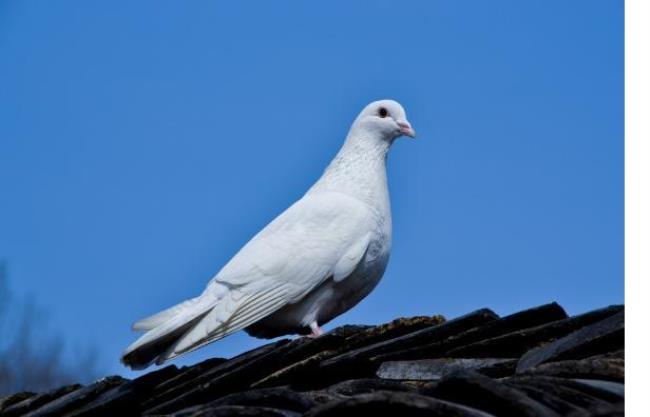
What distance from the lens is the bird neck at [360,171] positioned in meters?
6.84

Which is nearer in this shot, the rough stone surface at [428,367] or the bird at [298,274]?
→ the rough stone surface at [428,367]

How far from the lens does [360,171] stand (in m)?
7.02

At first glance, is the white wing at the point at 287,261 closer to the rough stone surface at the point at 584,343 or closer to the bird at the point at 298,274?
the bird at the point at 298,274

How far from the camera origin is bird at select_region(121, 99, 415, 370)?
568 cm

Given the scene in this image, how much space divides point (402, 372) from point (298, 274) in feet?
5.77

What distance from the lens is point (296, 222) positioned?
657 cm

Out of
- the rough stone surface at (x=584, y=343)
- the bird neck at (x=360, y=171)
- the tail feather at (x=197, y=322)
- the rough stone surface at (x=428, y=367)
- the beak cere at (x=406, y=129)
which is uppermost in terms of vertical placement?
the beak cere at (x=406, y=129)
